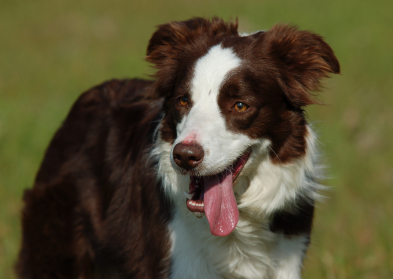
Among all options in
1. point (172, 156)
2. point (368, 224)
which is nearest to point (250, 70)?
point (172, 156)

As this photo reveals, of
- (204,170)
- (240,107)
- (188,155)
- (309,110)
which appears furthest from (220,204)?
(309,110)

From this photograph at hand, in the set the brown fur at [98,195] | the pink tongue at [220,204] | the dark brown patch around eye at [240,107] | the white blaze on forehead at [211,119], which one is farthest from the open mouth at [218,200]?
the brown fur at [98,195]

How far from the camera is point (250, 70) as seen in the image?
3008 millimetres

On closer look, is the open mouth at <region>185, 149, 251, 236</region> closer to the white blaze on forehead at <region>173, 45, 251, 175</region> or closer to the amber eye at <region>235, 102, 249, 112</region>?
the white blaze on forehead at <region>173, 45, 251, 175</region>

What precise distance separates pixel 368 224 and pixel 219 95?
3268 mm

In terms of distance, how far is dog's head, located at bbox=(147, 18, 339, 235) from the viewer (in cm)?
279

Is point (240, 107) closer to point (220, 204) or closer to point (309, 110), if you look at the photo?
point (220, 204)

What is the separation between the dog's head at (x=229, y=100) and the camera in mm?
2793

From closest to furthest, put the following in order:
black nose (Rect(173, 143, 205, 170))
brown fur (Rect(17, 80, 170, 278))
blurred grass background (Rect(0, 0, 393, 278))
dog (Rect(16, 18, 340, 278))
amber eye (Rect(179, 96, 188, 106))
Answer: black nose (Rect(173, 143, 205, 170)), dog (Rect(16, 18, 340, 278)), amber eye (Rect(179, 96, 188, 106)), brown fur (Rect(17, 80, 170, 278)), blurred grass background (Rect(0, 0, 393, 278))

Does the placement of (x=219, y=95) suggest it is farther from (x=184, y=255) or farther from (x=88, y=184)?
(x=88, y=184)

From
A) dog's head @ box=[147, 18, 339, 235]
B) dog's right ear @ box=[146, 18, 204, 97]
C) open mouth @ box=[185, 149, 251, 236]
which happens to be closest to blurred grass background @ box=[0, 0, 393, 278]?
dog's right ear @ box=[146, 18, 204, 97]

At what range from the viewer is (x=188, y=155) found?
2637 millimetres

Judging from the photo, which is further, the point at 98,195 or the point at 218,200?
the point at 98,195

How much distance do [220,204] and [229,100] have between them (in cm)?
66
